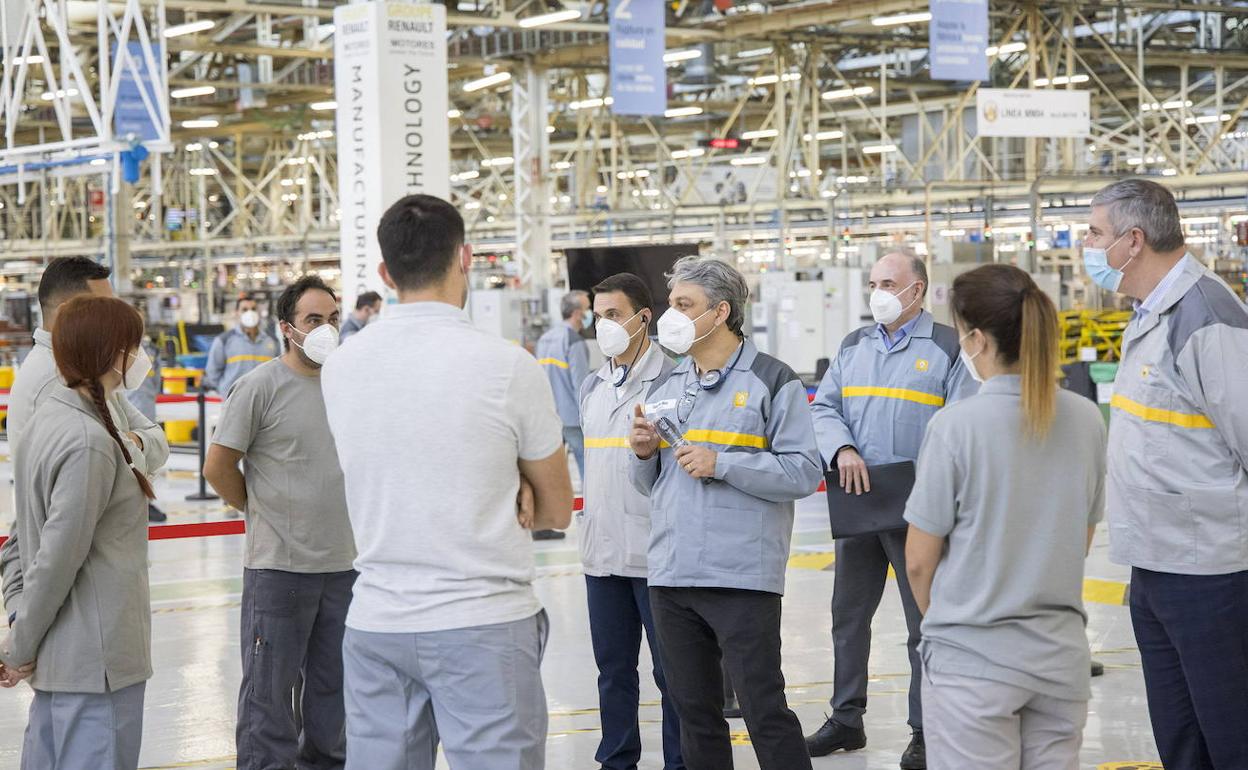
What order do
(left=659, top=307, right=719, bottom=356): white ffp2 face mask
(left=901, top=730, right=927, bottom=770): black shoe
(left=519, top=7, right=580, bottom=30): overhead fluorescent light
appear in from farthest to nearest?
(left=519, top=7, right=580, bottom=30): overhead fluorescent light
(left=901, top=730, right=927, bottom=770): black shoe
(left=659, top=307, right=719, bottom=356): white ffp2 face mask

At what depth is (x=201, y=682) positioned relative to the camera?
21.7ft

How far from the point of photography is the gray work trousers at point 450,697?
2.95 m

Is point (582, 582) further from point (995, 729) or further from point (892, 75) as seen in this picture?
point (892, 75)

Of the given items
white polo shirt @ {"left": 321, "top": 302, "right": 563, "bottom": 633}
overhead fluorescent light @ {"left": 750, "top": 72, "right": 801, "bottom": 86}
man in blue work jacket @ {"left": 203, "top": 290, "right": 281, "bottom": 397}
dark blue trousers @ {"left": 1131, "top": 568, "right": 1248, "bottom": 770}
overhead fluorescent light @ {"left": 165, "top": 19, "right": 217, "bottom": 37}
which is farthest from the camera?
overhead fluorescent light @ {"left": 750, "top": 72, "right": 801, "bottom": 86}

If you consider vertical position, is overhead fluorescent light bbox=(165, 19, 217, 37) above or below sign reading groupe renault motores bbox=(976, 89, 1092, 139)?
Result: above

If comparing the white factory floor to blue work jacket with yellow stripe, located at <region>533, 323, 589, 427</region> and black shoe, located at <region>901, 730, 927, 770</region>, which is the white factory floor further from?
blue work jacket with yellow stripe, located at <region>533, 323, 589, 427</region>

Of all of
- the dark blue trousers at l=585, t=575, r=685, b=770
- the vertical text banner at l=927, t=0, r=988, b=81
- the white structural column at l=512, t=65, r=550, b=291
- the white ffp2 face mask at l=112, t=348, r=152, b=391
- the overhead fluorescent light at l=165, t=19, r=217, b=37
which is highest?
the overhead fluorescent light at l=165, t=19, r=217, b=37

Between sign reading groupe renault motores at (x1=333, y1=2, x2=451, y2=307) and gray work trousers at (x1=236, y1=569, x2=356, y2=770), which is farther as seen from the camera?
sign reading groupe renault motores at (x1=333, y1=2, x2=451, y2=307)

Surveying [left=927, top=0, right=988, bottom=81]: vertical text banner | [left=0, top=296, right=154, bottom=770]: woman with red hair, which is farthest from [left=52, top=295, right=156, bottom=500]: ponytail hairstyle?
[left=927, top=0, right=988, bottom=81]: vertical text banner

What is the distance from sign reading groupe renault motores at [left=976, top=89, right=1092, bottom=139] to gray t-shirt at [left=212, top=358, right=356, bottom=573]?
15.7 m

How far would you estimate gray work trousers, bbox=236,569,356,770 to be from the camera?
14.8 ft

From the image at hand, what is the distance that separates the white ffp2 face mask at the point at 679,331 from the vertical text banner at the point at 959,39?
14488mm

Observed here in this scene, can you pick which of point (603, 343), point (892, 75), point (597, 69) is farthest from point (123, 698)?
point (892, 75)

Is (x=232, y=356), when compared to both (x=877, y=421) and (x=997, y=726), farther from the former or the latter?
(x=997, y=726)
